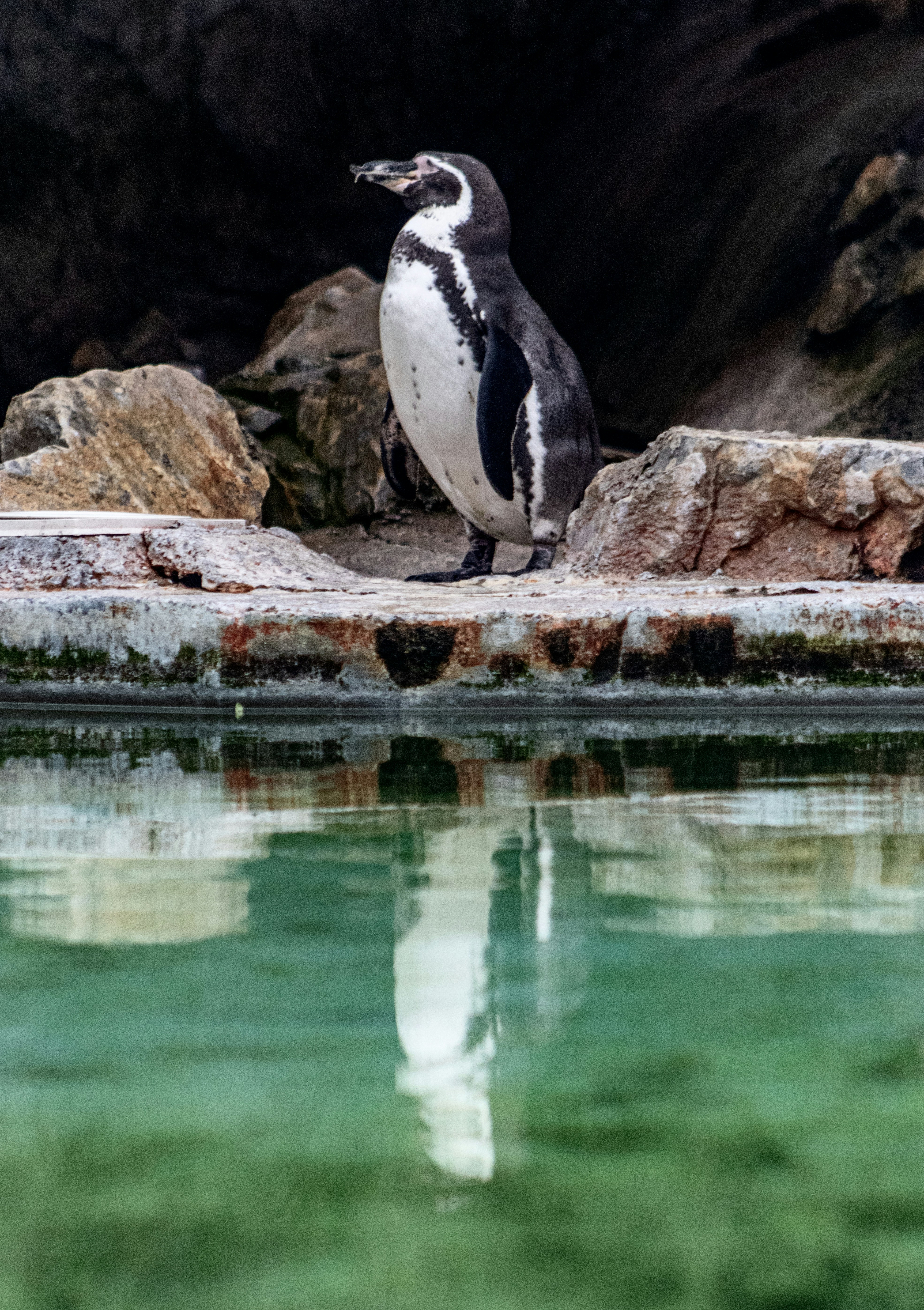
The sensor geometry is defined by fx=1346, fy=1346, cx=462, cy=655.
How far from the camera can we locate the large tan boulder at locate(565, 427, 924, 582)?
4305 millimetres

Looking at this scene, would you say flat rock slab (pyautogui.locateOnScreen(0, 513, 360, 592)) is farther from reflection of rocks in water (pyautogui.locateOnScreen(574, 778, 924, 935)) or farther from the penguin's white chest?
reflection of rocks in water (pyautogui.locateOnScreen(574, 778, 924, 935))

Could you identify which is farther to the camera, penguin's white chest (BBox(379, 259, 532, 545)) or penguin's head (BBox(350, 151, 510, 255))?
penguin's head (BBox(350, 151, 510, 255))

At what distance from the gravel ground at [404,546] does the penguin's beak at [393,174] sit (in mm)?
2501

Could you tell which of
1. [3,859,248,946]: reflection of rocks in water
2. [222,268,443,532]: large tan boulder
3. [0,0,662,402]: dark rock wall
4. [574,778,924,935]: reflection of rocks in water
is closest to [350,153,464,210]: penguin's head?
[222,268,443,532]: large tan boulder

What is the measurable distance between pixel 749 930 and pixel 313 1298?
0.66 m

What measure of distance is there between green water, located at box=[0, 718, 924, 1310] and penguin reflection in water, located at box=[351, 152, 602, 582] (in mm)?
3857

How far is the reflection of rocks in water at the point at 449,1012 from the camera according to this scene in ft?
2.53

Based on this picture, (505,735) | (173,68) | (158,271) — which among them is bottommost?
(505,735)

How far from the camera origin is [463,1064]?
876 mm

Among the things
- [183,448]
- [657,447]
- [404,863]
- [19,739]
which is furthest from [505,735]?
[183,448]

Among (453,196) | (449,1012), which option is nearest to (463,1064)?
(449,1012)

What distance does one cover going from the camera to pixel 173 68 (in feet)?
36.6

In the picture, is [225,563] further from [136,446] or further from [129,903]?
[136,446]

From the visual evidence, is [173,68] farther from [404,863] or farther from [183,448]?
[404,863]
